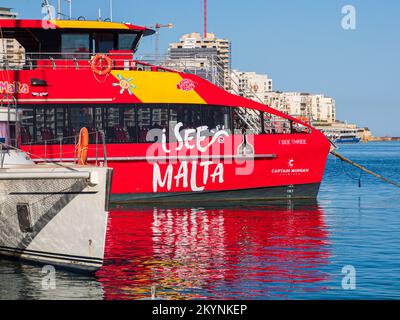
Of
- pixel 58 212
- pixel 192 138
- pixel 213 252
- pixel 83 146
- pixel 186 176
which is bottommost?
pixel 213 252

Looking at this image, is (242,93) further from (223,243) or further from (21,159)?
(21,159)

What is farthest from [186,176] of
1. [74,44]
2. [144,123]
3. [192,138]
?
[74,44]

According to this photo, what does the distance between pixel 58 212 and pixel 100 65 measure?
37.6ft

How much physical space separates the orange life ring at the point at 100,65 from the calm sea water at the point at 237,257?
4.37 metres

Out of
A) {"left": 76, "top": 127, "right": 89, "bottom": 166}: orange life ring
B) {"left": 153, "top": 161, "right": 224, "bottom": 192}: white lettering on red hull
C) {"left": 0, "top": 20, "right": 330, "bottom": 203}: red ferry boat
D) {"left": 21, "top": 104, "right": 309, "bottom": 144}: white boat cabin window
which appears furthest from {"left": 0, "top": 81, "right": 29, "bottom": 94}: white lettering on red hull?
{"left": 76, "top": 127, "right": 89, "bottom": 166}: orange life ring

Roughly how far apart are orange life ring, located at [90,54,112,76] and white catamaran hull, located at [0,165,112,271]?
10.4 m

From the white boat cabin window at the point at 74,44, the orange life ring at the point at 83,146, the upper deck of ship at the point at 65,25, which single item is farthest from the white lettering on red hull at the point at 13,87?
the orange life ring at the point at 83,146

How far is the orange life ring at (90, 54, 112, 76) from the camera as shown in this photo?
2791 centimetres

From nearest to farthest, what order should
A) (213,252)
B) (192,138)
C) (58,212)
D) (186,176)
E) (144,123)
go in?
(58,212)
(213,252)
(144,123)
(192,138)
(186,176)

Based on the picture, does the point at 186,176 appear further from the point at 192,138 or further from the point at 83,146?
the point at 83,146

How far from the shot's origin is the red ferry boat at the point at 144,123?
27.8m

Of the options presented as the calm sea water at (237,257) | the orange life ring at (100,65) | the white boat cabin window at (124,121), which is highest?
the orange life ring at (100,65)

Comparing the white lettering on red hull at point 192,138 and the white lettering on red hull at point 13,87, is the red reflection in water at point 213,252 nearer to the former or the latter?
the white lettering on red hull at point 192,138

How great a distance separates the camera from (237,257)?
19062 millimetres
